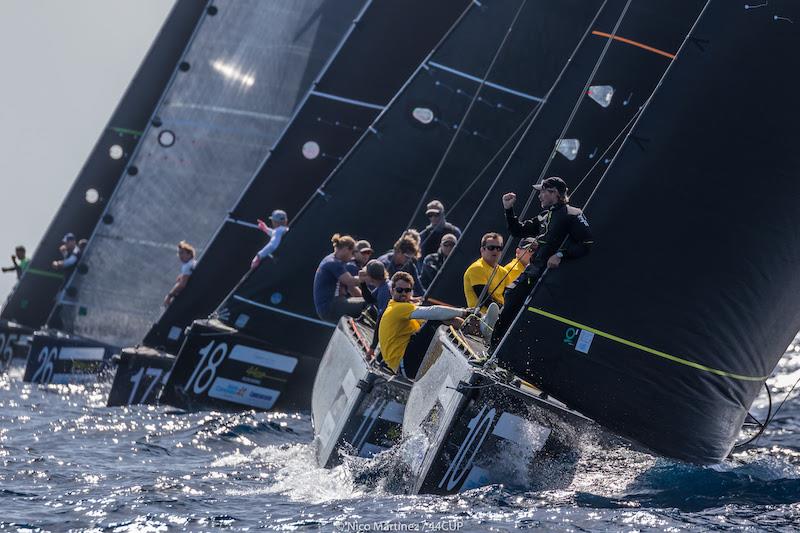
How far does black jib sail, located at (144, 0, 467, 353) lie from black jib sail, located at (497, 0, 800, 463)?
254 inches

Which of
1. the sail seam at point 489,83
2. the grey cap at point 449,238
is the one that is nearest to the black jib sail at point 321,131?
the sail seam at point 489,83

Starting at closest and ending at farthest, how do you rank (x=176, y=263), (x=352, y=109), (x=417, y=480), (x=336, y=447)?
(x=417, y=480)
(x=336, y=447)
(x=352, y=109)
(x=176, y=263)

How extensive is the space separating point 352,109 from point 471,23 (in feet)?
7.17

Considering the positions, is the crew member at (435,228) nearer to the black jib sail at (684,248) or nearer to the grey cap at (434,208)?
the grey cap at (434,208)

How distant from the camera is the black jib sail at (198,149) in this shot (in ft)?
52.7

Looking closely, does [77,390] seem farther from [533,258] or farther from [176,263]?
[533,258]

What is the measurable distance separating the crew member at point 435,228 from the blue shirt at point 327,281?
2.83 feet

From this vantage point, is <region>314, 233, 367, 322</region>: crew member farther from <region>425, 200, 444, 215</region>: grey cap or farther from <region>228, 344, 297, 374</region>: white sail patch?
<region>228, 344, 297, 374</region>: white sail patch

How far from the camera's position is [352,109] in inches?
550

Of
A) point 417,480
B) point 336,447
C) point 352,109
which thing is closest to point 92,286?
point 352,109

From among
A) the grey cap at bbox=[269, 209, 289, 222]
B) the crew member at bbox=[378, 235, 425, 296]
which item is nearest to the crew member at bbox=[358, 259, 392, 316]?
the crew member at bbox=[378, 235, 425, 296]

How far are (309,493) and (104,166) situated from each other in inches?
419

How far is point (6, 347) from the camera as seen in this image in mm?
17797

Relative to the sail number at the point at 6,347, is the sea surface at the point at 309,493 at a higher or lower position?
higher
